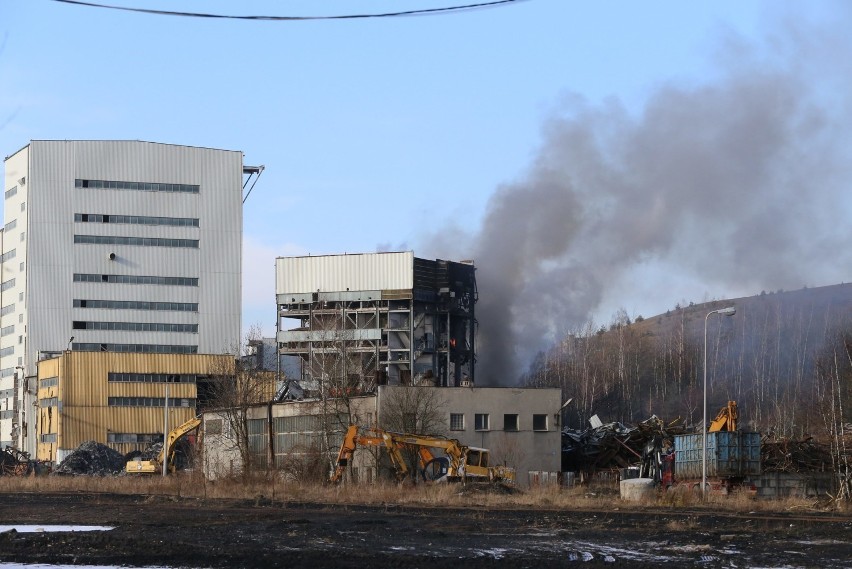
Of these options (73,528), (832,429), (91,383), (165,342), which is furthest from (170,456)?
(73,528)

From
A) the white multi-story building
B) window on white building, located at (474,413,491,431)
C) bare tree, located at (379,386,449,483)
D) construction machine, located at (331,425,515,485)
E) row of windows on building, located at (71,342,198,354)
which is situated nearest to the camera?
construction machine, located at (331,425,515,485)

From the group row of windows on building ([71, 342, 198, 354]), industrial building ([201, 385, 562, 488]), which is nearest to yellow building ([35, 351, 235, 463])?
row of windows on building ([71, 342, 198, 354])

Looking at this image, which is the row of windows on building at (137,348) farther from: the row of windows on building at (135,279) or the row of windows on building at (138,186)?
the row of windows on building at (138,186)

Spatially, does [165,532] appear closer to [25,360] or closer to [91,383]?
[91,383]

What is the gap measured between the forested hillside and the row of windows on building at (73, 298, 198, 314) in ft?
96.3

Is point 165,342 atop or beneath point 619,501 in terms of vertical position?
atop

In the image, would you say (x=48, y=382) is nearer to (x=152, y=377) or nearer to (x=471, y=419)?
(x=152, y=377)

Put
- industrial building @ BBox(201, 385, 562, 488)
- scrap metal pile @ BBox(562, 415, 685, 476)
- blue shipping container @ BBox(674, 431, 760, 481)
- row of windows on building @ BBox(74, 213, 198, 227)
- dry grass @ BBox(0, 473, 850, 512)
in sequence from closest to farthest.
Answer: dry grass @ BBox(0, 473, 850, 512) → blue shipping container @ BBox(674, 431, 760, 481) → industrial building @ BBox(201, 385, 562, 488) → scrap metal pile @ BBox(562, 415, 685, 476) → row of windows on building @ BBox(74, 213, 198, 227)

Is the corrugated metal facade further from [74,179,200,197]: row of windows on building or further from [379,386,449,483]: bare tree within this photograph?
[379,386,449,483]: bare tree

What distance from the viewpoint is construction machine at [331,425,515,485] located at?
1720 inches

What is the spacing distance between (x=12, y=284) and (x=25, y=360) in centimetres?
744

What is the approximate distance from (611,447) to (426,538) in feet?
121

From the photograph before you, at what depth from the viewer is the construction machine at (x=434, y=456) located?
1720 inches

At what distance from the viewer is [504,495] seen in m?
39.4
